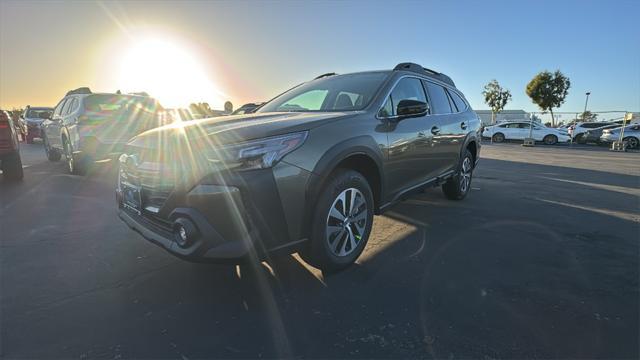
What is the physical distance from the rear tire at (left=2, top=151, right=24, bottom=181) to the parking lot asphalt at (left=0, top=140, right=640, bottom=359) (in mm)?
2790

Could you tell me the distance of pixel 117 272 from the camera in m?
2.98

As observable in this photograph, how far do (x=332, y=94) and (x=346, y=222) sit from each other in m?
1.55

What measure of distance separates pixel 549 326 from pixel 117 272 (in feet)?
10.6

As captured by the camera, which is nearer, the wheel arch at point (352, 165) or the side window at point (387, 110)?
the wheel arch at point (352, 165)

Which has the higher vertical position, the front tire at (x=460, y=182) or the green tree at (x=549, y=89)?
the green tree at (x=549, y=89)

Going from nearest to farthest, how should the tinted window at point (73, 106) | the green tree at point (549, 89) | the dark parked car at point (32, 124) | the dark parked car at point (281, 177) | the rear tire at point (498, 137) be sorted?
1. the dark parked car at point (281, 177)
2. the tinted window at point (73, 106)
3. the dark parked car at point (32, 124)
4. the rear tire at point (498, 137)
5. the green tree at point (549, 89)

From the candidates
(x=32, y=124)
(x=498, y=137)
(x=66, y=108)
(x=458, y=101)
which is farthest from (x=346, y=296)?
(x=498, y=137)

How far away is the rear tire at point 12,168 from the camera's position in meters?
6.52

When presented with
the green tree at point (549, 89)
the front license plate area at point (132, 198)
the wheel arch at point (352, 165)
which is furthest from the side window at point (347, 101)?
the green tree at point (549, 89)

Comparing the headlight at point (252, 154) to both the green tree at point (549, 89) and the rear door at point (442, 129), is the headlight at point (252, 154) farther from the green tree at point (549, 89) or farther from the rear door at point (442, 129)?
the green tree at point (549, 89)

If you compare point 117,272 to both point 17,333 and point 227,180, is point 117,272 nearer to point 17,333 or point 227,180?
point 17,333

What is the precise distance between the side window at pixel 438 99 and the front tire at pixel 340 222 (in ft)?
6.59

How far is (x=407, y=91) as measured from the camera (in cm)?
392

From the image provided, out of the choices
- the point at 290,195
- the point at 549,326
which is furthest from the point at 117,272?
the point at 549,326
